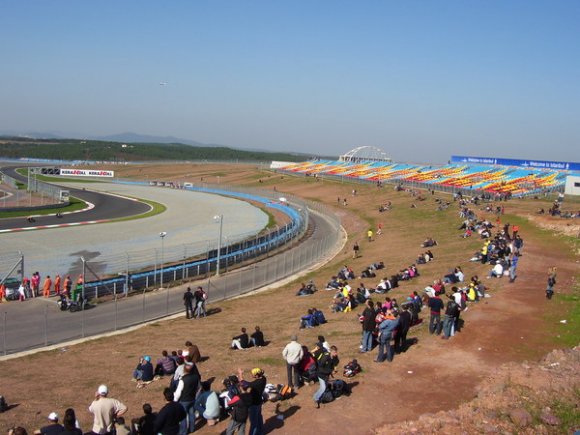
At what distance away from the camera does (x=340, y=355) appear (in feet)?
49.1

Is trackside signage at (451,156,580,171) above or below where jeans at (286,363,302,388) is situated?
above

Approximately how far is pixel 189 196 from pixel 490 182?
4757cm

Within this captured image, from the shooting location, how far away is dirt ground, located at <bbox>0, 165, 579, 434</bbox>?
11617mm

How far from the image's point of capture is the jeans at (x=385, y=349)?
13.8m

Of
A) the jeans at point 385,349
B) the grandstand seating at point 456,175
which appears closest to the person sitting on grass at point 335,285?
the jeans at point 385,349

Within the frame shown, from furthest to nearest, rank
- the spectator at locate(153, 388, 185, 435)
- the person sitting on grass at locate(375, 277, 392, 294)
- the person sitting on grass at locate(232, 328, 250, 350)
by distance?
the person sitting on grass at locate(375, 277, 392, 294), the person sitting on grass at locate(232, 328, 250, 350), the spectator at locate(153, 388, 185, 435)

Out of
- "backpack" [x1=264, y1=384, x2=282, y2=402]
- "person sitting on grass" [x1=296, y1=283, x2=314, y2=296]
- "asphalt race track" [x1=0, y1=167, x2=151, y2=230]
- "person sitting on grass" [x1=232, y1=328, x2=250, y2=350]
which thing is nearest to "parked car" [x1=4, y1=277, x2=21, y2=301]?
"person sitting on grass" [x1=296, y1=283, x2=314, y2=296]

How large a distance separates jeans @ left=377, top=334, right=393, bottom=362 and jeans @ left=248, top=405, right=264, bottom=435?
187 inches

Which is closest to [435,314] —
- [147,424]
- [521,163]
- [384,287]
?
[384,287]

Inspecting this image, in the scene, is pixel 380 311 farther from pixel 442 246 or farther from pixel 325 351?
pixel 442 246

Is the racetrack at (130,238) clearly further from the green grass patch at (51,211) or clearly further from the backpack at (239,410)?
the backpack at (239,410)

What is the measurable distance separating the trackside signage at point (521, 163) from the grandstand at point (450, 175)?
1.45 meters

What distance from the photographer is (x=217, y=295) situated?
28.5 m

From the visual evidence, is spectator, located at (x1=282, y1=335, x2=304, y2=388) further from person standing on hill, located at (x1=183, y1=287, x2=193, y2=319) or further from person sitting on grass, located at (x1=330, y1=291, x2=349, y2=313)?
person standing on hill, located at (x1=183, y1=287, x2=193, y2=319)
